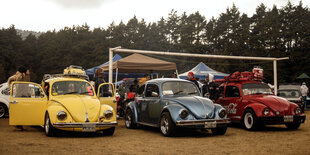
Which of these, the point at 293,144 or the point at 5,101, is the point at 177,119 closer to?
the point at 293,144

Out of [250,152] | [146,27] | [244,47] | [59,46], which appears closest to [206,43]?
[244,47]

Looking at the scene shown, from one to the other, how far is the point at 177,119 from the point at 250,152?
2.61 meters

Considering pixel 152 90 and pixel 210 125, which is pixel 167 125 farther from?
pixel 152 90

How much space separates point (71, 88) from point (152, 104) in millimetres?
2557

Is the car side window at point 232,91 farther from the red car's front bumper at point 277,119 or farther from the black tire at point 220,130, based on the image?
the black tire at point 220,130

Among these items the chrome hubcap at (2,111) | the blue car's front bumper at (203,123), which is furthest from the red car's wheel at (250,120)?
the chrome hubcap at (2,111)

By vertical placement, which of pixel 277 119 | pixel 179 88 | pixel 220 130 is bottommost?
pixel 220 130

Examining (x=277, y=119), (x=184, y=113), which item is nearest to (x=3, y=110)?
(x=184, y=113)

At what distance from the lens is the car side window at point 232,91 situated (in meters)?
12.2

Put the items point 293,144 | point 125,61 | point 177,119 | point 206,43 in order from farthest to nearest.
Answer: point 206,43
point 125,61
point 177,119
point 293,144

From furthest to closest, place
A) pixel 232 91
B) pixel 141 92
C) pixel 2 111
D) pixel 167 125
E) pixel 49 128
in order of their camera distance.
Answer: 1. pixel 2 111
2. pixel 232 91
3. pixel 141 92
4. pixel 167 125
5. pixel 49 128

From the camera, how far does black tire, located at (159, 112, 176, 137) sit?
9.19 m

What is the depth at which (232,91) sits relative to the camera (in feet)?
41.0

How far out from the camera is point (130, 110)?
39.6ft
